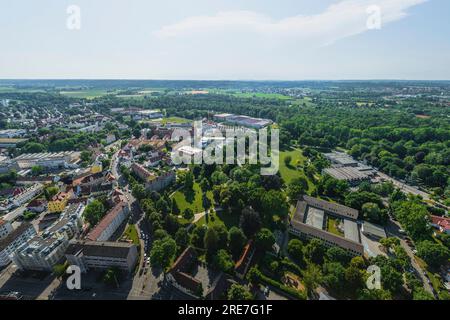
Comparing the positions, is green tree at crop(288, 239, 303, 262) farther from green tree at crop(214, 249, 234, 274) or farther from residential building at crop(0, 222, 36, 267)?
residential building at crop(0, 222, 36, 267)

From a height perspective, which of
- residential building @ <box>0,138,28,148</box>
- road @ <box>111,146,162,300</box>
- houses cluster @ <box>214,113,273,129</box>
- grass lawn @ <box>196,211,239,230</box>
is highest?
houses cluster @ <box>214,113,273,129</box>

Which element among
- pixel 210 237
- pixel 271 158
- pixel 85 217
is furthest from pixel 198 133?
pixel 210 237

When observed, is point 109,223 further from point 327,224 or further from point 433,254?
point 433,254

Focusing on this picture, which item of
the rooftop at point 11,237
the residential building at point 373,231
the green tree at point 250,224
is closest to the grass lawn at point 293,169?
the residential building at point 373,231

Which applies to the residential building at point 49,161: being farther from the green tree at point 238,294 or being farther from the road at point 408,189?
the road at point 408,189

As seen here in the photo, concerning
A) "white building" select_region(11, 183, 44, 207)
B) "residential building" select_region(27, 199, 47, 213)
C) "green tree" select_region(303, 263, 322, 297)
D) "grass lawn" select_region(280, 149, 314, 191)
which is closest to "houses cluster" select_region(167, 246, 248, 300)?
"green tree" select_region(303, 263, 322, 297)

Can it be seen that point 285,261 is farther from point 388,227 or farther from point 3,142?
point 3,142
